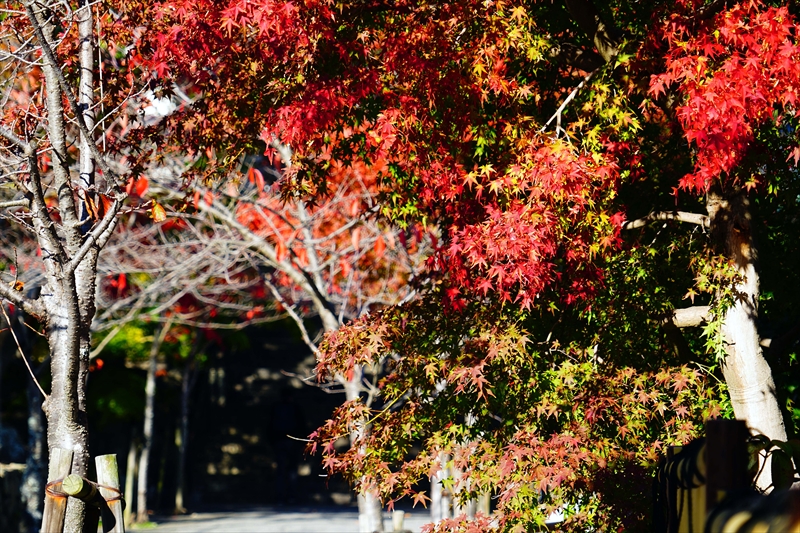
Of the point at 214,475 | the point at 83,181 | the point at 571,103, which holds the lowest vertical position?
the point at 214,475

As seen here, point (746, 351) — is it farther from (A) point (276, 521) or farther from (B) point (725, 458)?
(A) point (276, 521)

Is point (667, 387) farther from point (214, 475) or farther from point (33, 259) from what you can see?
point (214, 475)

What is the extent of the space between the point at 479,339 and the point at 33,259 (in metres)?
8.82

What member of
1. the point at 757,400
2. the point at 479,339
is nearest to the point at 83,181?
the point at 479,339

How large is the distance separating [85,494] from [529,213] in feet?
9.22

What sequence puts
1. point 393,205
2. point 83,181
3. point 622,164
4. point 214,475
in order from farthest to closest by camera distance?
point 214,475 → point 393,205 → point 622,164 → point 83,181

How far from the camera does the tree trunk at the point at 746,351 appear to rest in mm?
5457

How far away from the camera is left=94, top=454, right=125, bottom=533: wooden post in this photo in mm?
4860

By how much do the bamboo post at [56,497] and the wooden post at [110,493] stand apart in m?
0.28

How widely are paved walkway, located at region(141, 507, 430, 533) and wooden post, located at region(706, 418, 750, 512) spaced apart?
10516mm

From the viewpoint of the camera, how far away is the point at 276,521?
15.2 m

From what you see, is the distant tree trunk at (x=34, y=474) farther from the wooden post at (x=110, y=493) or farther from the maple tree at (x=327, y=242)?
the wooden post at (x=110, y=493)

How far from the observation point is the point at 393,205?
6.00m

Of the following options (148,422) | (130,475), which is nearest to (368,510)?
(148,422)
